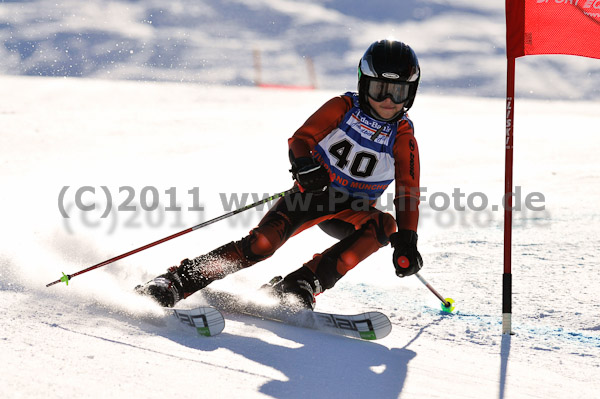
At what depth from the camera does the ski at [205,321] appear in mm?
2871

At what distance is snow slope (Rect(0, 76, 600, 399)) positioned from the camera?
8.13ft

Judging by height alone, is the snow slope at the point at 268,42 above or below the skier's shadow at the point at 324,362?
above

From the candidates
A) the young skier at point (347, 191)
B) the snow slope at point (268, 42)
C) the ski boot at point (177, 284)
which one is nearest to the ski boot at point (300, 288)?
the young skier at point (347, 191)

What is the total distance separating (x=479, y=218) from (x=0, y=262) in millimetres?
4468

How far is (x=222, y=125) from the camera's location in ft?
40.3

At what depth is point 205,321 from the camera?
2.87 meters

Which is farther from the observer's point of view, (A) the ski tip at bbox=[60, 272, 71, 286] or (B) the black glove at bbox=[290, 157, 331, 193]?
(B) the black glove at bbox=[290, 157, 331, 193]

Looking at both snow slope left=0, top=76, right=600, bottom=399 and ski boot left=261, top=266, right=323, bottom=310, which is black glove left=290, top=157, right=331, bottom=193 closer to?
ski boot left=261, top=266, right=323, bottom=310

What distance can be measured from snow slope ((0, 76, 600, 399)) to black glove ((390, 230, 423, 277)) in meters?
0.36

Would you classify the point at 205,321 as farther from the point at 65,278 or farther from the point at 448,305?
the point at 448,305

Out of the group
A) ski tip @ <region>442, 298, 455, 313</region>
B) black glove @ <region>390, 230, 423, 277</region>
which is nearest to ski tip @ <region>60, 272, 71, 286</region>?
black glove @ <region>390, 230, 423, 277</region>

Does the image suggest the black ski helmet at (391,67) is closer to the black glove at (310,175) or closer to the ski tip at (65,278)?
the black glove at (310,175)

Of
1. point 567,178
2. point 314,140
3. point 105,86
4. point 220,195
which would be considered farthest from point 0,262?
Result: point 105,86

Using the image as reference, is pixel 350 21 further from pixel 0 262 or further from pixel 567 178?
pixel 0 262
